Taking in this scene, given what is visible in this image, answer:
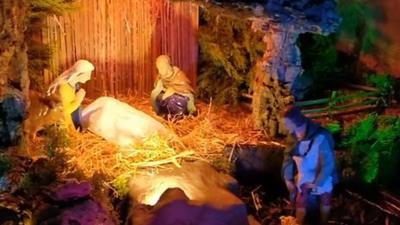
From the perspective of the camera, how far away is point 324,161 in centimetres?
489

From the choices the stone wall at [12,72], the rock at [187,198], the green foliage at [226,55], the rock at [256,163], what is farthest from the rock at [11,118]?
the green foliage at [226,55]

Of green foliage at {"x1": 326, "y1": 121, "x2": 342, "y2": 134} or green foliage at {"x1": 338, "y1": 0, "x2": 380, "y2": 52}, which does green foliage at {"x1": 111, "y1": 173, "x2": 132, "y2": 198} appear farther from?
green foliage at {"x1": 338, "y1": 0, "x2": 380, "y2": 52}

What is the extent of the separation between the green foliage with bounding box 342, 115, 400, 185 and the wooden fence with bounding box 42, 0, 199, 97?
1.89 m

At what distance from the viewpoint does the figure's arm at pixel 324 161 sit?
4.84 m

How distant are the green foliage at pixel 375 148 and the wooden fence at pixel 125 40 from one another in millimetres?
1887

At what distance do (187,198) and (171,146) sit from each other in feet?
3.82

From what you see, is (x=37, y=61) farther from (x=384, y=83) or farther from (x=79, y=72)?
(x=384, y=83)

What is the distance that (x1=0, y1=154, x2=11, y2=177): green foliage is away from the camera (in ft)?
16.4

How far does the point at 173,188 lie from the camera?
15.6 feet

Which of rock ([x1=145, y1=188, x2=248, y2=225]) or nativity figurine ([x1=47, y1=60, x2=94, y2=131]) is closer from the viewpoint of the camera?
rock ([x1=145, y1=188, x2=248, y2=225])

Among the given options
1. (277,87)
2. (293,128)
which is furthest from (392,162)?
(293,128)

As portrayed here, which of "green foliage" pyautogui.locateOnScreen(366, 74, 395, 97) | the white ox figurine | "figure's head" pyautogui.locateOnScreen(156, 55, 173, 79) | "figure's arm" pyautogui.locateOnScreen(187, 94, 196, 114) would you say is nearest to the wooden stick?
"green foliage" pyautogui.locateOnScreen(366, 74, 395, 97)

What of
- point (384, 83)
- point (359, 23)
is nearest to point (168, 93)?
point (384, 83)

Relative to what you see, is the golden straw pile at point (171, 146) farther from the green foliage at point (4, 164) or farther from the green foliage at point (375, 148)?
the green foliage at point (375, 148)
